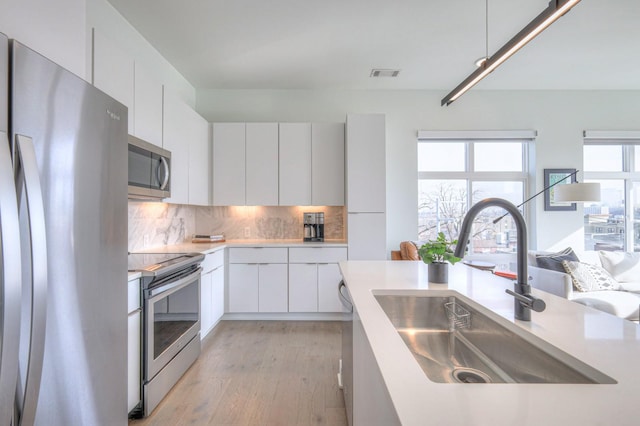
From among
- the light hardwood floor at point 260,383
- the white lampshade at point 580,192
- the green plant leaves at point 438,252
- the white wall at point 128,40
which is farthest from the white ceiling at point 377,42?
the light hardwood floor at point 260,383

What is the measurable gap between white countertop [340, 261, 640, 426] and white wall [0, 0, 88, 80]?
1.54m

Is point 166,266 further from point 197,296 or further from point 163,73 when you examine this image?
point 163,73

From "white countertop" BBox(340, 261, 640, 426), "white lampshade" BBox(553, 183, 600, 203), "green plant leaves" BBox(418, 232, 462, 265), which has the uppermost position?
"white lampshade" BBox(553, 183, 600, 203)

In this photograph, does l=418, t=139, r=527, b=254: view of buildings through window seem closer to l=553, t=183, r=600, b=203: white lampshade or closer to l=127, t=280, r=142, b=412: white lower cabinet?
l=553, t=183, r=600, b=203: white lampshade

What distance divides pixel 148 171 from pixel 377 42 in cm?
243

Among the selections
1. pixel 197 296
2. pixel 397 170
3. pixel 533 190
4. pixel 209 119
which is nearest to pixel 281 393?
pixel 197 296

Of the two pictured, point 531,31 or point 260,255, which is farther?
point 260,255

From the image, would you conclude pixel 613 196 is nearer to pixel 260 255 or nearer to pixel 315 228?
pixel 315 228

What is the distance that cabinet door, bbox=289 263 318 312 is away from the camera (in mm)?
3646

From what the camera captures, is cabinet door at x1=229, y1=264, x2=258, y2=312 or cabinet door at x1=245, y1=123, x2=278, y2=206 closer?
cabinet door at x1=229, y1=264, x2=258, y2=312

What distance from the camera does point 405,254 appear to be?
3.60m

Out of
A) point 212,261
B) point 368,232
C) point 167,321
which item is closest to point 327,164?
point 368,232

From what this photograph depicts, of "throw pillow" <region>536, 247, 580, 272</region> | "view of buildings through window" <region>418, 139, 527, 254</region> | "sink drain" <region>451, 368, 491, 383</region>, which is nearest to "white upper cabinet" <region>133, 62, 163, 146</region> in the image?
"sink drain" <region>451, 368, 491, 383</region>

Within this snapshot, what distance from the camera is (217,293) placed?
133 inches
